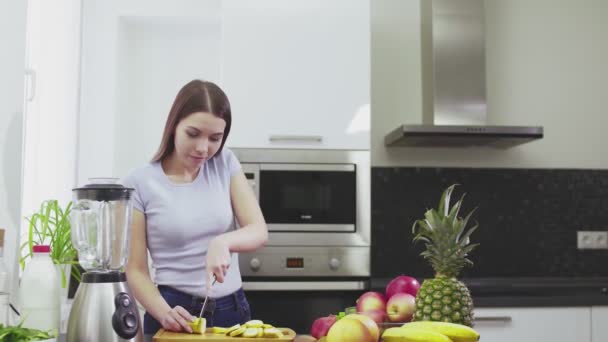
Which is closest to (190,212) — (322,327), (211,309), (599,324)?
(211,309)

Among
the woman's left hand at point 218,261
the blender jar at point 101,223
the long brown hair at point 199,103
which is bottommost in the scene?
the woman's left hand at point 218,261

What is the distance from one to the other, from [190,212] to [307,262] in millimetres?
1202

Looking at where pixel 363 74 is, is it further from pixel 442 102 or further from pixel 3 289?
pixel 3 289

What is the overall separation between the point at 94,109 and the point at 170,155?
1605mm

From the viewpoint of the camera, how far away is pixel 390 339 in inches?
50.1

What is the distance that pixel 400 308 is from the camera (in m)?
1.51

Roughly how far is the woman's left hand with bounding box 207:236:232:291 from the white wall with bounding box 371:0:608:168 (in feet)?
6.20

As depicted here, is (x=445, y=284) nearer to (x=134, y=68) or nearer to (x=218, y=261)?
(x=218, y=261)

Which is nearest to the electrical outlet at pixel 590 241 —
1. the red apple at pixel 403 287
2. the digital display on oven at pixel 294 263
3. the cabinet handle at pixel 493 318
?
the cabinet handle at pixel 493 318

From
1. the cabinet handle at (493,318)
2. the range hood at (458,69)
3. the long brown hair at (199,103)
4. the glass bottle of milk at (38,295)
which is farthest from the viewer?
the range hood at (458,69)

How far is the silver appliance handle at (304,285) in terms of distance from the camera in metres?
2.89

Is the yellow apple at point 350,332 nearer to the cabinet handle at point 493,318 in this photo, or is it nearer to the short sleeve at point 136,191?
the short sleeve at point 136,191

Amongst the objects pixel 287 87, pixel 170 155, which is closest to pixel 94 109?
pixel 287 87

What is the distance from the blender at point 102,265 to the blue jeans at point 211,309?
0.46m
